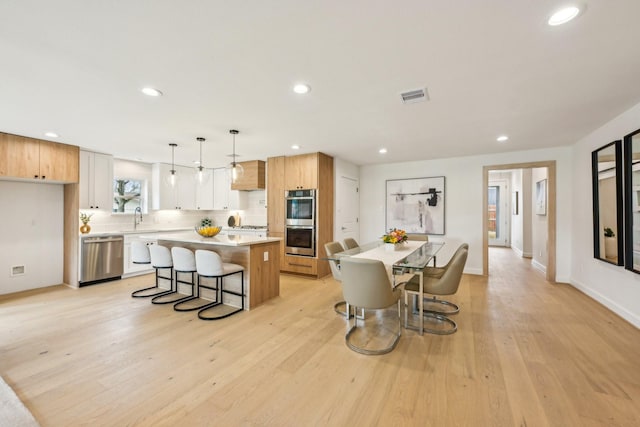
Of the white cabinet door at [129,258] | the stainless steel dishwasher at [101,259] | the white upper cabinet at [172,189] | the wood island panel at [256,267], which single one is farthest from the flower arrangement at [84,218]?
the wood island panel at [256,267]

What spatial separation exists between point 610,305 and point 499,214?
709 centimetres

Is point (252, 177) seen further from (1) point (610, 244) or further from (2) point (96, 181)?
(1) point (610, 244)

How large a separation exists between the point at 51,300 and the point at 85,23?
158 inches

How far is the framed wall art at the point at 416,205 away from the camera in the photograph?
18.6 ft

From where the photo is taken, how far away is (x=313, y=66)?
2.13 m

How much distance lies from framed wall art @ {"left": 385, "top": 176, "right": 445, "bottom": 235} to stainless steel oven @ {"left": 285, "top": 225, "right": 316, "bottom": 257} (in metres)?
1.98

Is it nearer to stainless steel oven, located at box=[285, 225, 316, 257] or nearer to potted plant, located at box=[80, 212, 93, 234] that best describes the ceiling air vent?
stainless steel oven, located at box=[285, 225, 316, 257]

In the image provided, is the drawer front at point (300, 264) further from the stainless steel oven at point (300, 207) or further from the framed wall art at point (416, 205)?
the framed wall art at point (416, 205)

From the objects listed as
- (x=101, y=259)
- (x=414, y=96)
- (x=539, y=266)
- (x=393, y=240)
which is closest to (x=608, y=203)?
(x=393, y=240)

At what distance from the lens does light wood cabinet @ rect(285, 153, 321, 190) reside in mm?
5125

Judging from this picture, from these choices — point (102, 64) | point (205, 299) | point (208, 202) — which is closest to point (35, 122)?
point (102, 64)

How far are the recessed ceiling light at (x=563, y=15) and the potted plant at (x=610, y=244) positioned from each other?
2.96m

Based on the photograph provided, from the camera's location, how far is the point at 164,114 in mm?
3129

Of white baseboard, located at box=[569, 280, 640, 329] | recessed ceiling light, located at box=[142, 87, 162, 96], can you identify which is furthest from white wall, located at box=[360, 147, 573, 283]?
recessed ceiling light, located at box=[142, 87, 162, 96]
